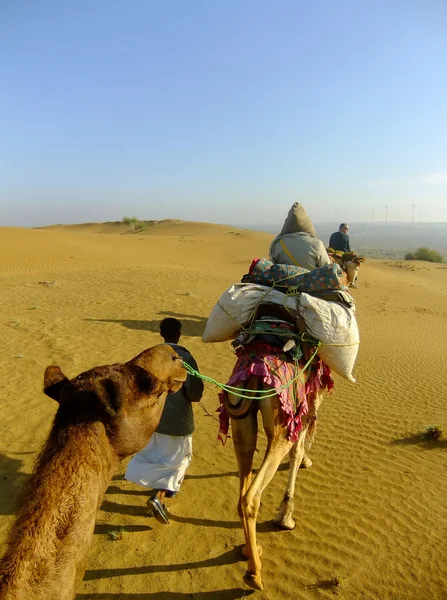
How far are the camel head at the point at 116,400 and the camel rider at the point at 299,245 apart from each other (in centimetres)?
329

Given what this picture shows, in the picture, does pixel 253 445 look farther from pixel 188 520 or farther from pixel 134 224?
pixel 134 224

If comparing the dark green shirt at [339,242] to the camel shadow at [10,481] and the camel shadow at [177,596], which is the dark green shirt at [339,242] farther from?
the camel shadow at [177,596]

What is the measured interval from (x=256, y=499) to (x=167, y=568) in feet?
4.03

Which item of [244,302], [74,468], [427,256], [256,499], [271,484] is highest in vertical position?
[244,302]

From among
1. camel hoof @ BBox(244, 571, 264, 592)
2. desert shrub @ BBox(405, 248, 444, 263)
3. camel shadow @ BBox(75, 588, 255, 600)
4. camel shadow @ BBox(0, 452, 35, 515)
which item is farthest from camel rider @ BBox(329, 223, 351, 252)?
desert shrub @ BBox(405, 248, 444, 263)

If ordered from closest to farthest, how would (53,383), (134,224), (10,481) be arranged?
(53,383) < (10,481) < (134,224)

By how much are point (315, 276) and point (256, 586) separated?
288 centimetres

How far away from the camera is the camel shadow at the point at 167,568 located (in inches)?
156

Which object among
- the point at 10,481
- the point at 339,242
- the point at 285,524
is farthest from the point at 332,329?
the point at 339,242

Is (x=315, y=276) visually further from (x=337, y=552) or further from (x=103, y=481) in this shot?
(x=103, y=481)

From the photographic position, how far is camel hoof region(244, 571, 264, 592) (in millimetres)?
3768

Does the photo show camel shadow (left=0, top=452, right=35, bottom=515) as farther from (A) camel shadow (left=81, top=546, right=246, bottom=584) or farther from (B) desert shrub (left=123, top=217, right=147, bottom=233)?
(B) desert shrub (left=123, top=217, right=147, bottom=233)

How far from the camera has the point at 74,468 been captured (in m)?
1.65

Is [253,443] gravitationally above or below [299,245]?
below
